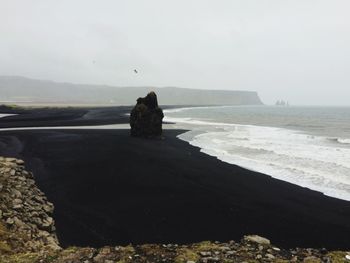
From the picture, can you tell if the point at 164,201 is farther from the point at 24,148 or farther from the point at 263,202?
the point at 24,148

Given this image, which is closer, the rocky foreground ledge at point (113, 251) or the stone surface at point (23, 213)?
the rocky foreground ledge at point (113, 251)

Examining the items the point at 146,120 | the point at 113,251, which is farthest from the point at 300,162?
the point at 113,251

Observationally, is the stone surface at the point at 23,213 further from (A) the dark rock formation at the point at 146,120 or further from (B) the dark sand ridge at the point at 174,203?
(A) the dark rock formation at the point at 146,120

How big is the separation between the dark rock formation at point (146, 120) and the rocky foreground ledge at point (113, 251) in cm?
2799

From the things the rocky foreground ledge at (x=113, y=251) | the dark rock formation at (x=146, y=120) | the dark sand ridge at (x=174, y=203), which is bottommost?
the dark sand ridge at (x=174, y=203)

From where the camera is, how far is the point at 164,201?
54.8ft

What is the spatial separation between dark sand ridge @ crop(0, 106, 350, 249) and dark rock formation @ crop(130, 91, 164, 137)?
501 inches

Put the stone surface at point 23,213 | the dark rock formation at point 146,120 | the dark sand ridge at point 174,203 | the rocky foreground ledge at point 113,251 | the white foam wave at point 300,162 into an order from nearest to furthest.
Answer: the rocky foreground ledge at point 113,251, the stone surface at point 23,213, the dark sand ridge at point 174,203, the white foam wave at point 300,162, the dark rock formation at point 146,120

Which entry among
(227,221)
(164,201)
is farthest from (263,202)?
(164,201)

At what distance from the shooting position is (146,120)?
40844mm

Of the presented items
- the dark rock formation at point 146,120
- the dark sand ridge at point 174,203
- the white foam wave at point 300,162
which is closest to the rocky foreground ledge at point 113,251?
the dark sand ridge at point 174,203

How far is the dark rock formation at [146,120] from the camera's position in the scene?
40219mm

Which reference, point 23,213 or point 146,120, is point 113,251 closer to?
point 23,213

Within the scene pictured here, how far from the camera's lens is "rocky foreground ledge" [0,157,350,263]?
9109mm
